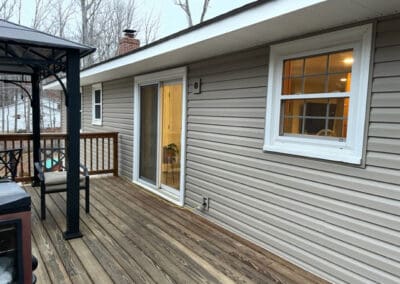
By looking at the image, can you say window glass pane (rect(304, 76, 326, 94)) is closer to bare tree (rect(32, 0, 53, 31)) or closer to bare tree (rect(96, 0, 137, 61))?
bare tree (rect(96, 0, 137, 61))

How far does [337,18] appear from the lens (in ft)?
7.64

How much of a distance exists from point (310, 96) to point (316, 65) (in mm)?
290

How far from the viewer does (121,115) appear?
6.49 meters

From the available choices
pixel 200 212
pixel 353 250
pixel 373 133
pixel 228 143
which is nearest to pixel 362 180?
pixel 373 133

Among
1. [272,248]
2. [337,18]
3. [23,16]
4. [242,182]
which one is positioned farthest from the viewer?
[23,16]

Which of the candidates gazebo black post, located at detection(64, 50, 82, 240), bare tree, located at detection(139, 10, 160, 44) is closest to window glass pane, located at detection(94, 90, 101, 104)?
gazebo black post, located at detection(64, 50, 82, 240)

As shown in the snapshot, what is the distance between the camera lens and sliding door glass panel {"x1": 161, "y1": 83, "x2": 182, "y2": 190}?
477 centimetres

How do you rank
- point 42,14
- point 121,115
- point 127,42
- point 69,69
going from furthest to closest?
point 42,14
point 127,42
point 121,115
point 69,69

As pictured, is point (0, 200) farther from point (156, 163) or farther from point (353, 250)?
point (156, 163)

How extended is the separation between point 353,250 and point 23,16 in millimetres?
15456

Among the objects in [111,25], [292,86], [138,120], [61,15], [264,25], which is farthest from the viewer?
[111,25]

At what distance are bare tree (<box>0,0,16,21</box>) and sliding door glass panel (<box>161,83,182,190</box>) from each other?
11328mm

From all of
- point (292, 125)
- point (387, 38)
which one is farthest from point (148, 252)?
point (387, 38)

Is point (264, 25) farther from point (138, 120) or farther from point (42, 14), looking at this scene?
point (42, 14)
